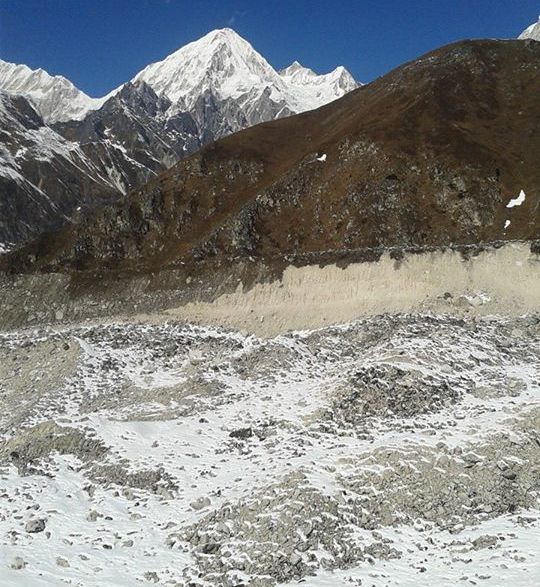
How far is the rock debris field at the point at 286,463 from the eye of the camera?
52.3 feet

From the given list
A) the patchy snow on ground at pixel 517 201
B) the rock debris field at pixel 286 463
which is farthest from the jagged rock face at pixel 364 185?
the rock debris field at pixel 286 463

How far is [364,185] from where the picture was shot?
56344 millimetres

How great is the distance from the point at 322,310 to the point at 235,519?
939 inches

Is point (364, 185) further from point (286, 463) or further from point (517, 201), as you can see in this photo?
point (286, 463)

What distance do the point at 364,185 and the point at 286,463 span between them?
40169 mm

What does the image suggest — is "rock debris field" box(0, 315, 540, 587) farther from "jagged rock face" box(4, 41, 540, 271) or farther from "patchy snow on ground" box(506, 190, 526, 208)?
"patchy snow on ground" box(506, 190, 526, 208)

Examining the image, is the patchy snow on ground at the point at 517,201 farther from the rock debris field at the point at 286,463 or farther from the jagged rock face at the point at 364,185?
the rock debris field at the point at 286,463

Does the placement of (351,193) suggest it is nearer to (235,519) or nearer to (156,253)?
(156,253)

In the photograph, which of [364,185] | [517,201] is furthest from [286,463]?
[364,185]

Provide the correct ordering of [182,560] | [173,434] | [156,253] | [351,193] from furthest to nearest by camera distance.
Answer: [156,253] < [351,193] < [173,434] < [182,560]

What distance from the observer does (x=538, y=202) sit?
49281mm

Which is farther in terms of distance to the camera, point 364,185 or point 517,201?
point 364,185

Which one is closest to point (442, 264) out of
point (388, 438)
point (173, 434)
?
point (388, 438)

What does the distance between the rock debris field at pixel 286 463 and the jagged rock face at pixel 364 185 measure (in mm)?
16607
